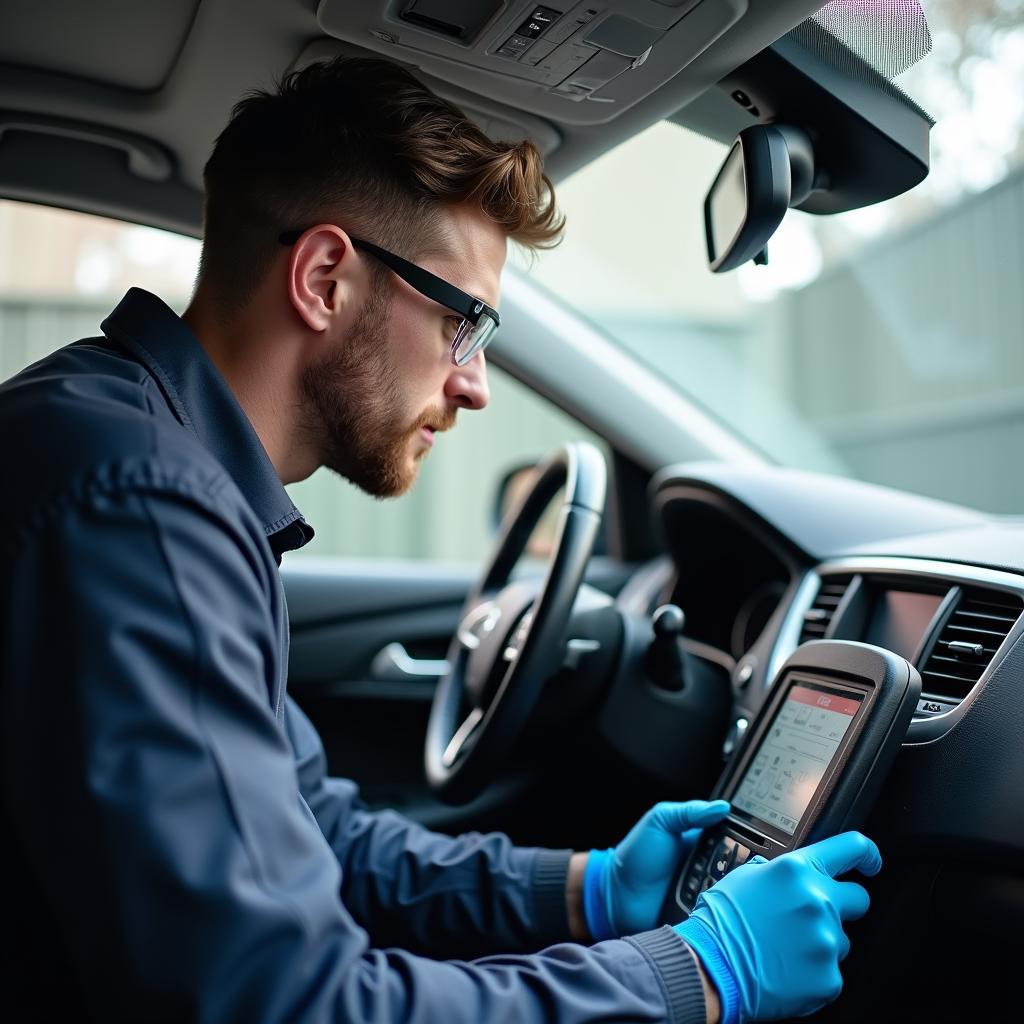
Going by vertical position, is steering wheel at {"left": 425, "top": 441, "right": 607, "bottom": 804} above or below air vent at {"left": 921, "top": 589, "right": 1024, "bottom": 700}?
below

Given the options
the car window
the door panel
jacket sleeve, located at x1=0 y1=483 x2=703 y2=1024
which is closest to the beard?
jacket sleeve, located at x1=0 y1=483 x2=703 y2=1024

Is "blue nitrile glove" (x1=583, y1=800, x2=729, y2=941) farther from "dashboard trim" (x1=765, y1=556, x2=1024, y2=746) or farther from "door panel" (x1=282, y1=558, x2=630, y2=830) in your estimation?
"door panel" (x1=282, y1=558, x2=630, y2=830)

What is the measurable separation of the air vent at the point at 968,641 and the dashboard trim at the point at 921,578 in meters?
0.02

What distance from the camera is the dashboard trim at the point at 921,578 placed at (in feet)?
3.98

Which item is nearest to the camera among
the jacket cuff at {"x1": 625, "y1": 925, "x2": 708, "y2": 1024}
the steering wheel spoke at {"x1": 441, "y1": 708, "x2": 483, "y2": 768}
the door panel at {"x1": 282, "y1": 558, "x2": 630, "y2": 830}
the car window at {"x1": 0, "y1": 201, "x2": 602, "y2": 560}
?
the jacket cuff at {"x1": 625, "y1": 925, "x2": 708, "y2": 1024}

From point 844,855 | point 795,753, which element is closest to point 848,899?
point 844,855

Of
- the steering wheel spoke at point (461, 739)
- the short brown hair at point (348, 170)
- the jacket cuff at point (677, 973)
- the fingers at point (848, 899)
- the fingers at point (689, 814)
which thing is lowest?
the steering wheel spoke at point (461, 739)

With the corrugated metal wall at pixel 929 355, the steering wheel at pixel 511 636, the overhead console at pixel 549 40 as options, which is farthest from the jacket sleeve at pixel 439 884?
the corrugated metal wall at pixel 929 355

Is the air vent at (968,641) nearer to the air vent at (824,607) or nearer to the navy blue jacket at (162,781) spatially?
the air vent at (824,607)

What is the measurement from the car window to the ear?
3.64 m

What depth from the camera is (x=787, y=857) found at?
3.44 feet

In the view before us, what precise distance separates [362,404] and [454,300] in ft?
0.53

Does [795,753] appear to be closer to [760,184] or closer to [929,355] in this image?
[760,184]

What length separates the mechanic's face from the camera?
123 cm
